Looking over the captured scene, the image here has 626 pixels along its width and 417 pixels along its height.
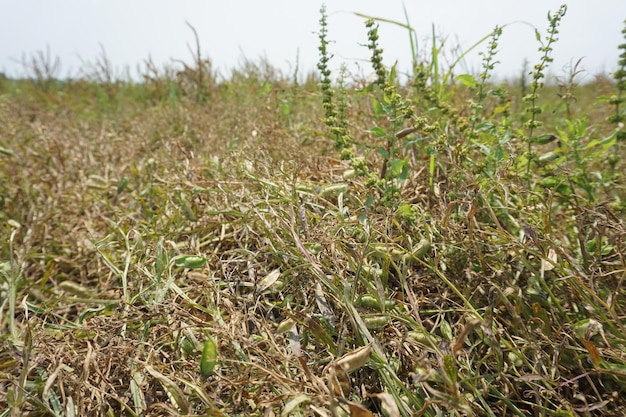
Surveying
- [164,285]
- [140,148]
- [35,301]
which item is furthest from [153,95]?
[164,285]

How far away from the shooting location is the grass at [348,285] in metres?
0.89

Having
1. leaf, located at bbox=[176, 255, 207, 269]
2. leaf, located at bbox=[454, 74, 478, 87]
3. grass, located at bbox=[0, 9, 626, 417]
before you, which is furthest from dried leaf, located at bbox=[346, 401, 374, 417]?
leaf, located at bbox=[454, 74, 478, 87]

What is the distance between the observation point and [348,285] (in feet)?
3.07

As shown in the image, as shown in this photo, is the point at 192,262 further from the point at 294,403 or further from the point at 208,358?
the point at 294,403

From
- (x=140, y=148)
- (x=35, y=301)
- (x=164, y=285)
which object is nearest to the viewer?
(x=164, y=285)

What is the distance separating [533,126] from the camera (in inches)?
49.8

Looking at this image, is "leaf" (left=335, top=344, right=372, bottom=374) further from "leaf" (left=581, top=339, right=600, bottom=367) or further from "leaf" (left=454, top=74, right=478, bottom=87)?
"leaf" (left=454, top=74, right=478, bottom=87)

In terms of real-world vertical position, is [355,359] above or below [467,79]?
below

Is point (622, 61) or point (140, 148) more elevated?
point (622, 61)

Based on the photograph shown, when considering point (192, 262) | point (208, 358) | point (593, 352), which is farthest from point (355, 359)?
point (192, 262)

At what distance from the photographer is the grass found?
2.93 ft

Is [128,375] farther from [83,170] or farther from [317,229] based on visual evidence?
[83,170]

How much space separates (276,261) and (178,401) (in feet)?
1.50

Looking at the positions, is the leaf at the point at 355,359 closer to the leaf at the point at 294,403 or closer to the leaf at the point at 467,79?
the leaf at the point at 294,403
